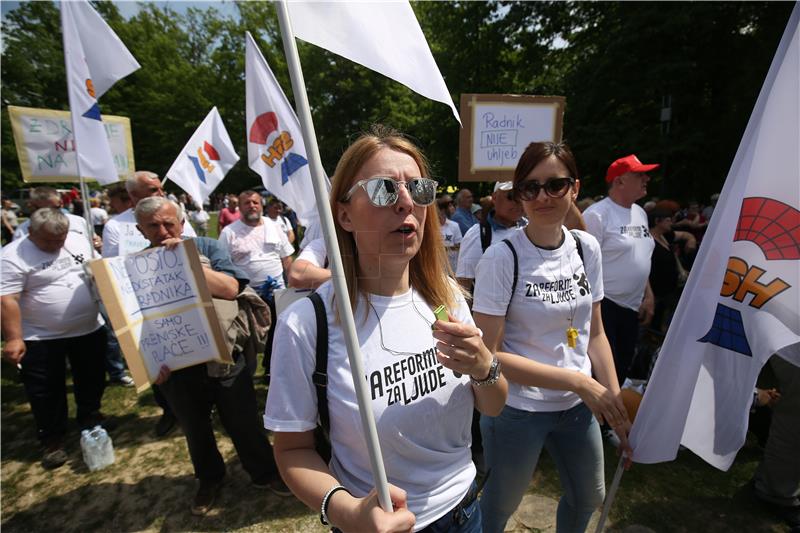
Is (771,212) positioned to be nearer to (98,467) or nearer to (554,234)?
(554,234)

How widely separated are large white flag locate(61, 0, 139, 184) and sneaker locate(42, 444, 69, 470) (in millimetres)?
2458

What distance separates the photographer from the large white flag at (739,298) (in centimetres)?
137

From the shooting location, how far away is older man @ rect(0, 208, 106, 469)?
10.7ft

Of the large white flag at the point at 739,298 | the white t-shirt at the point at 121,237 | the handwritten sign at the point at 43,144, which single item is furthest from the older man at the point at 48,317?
the large white flag at the point at 739,298

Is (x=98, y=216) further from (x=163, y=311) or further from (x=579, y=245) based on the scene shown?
(x=579, y=245)

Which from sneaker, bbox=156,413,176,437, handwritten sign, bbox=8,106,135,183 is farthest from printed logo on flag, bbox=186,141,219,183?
sneaker, bbox=156,413,176,437

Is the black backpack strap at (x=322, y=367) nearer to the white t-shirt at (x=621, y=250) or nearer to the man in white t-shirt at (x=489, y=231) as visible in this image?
the man in white t-shirt at (x=489, y=231)

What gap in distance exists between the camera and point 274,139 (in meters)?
3.72

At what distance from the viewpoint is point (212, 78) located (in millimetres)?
27844

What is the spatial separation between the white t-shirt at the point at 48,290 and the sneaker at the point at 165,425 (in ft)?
3.59

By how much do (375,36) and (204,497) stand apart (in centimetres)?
325

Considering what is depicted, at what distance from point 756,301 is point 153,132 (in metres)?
34.2

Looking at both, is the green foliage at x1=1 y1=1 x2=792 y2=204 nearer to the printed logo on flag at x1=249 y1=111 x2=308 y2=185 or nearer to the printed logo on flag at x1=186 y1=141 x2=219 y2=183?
the printed logo on flag at x1=186 y1=141 x2=219 y2=183

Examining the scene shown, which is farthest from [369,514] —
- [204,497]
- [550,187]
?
[204,497]
